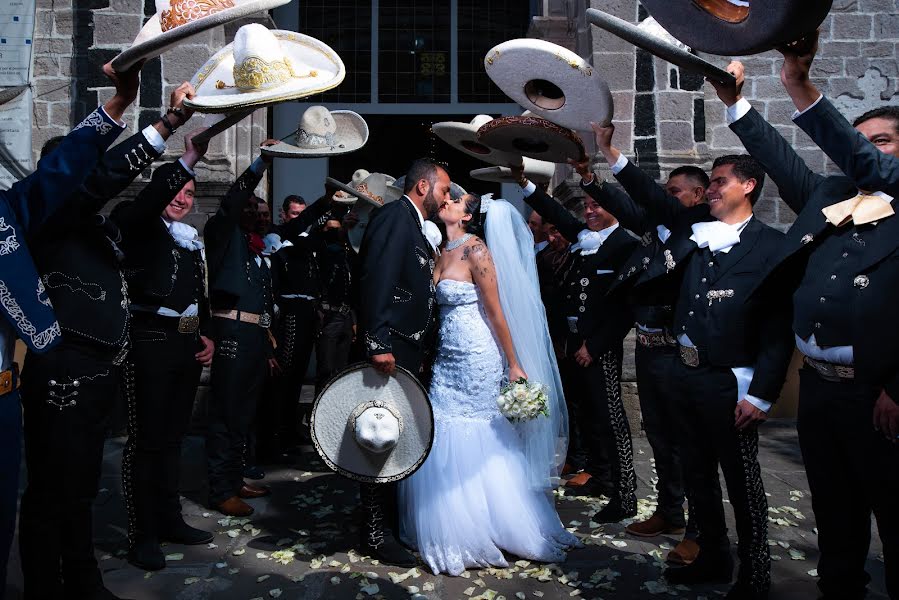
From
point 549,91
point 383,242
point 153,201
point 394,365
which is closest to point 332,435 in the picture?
point 394,365

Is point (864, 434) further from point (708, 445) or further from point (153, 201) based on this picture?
point (153, 201)

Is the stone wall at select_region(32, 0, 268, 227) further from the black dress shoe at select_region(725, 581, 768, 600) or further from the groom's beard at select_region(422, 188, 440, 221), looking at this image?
the black dress shoe at select_region(725, 581, 768, 600)

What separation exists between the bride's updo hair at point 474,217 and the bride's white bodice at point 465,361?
1.48 feet

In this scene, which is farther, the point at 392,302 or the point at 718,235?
the point at 392,302

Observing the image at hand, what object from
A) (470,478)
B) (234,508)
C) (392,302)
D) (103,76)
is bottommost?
(234,508)

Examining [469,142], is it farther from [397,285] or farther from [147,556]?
[147,556]

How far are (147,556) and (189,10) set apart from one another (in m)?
2.70

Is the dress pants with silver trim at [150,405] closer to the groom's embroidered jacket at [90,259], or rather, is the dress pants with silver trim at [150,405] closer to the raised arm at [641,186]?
the groom's embroidered jacket at [90,259]

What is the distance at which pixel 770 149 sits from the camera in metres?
3.18

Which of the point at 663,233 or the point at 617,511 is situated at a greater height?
the point at 663,233

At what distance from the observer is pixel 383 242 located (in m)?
4.25

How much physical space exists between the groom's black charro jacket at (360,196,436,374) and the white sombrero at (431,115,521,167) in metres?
0.90

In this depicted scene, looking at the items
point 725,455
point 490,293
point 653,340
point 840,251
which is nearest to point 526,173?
point 490,293

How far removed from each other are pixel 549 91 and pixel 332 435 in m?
2.08
